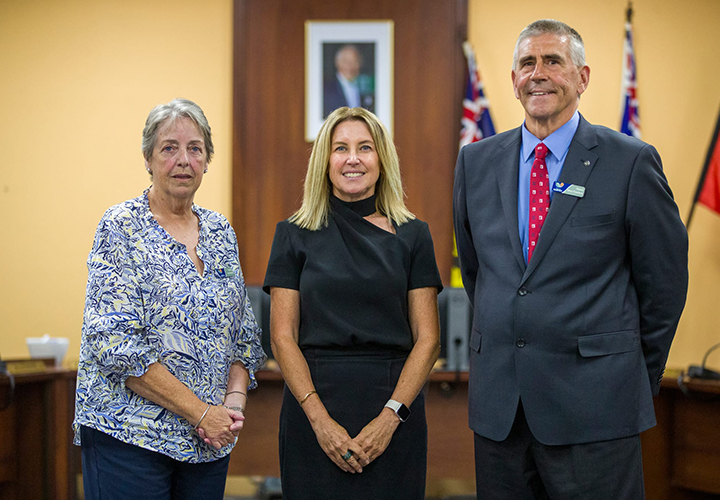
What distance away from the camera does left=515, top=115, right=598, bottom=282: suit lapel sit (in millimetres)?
1673

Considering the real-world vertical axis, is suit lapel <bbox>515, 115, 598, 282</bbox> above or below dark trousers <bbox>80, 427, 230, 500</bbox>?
above

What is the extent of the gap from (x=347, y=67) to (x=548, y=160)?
2994 mm

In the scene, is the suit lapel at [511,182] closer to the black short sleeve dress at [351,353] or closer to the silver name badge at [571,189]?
the silver name badge at [571,189]

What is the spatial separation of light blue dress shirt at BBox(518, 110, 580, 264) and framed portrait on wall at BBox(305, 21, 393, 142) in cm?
284

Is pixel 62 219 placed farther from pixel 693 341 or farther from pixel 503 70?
pixel 693 341

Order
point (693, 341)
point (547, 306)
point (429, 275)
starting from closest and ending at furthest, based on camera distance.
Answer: point (547, 306), point (429, 275), point (693, 341)

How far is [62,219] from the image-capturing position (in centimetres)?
470

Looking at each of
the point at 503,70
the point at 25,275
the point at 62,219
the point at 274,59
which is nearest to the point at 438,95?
the point at 503,70

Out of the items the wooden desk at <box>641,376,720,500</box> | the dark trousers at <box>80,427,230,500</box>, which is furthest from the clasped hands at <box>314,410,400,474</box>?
the wooden desk at <box>641,376,720,500</box>

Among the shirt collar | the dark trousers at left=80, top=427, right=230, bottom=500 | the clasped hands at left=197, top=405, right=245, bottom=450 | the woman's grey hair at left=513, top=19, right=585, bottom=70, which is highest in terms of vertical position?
the woman's grey hair at left=513, top=19, right=585, bottom=70

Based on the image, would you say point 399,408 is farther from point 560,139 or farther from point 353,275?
point 560,139

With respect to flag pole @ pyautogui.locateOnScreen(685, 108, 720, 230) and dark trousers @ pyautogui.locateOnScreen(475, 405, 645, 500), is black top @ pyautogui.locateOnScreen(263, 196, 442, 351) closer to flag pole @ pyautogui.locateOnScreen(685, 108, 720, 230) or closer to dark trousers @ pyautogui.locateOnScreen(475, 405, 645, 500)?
dark trousers @ pyautogui.locateOnScreen(475, 405, 645, 500)

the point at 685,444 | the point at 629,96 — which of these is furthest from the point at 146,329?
the point at 629,96

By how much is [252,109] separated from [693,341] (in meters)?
3.19
